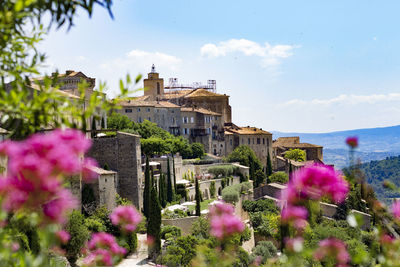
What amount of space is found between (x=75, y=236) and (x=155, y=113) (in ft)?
138

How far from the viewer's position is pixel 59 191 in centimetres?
379

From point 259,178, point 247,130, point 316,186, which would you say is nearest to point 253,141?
point 247,130

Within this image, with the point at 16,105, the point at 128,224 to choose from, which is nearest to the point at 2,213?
the point at 16,105

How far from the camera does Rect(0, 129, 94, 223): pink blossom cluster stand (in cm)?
358

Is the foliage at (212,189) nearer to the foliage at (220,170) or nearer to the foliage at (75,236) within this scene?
the foliage at (220,170)

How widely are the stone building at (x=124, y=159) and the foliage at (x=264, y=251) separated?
854 cm

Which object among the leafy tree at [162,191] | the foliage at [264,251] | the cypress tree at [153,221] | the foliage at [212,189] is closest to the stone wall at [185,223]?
the foliage at [264,251]

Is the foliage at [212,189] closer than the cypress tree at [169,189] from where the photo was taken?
No

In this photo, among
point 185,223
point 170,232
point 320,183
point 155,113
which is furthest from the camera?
point 155,113

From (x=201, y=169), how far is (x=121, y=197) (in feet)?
67.5

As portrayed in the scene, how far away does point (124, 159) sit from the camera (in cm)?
3512

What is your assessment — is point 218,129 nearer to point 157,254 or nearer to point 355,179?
point 157,254

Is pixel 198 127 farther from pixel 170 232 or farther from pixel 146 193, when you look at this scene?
pixel 170 232

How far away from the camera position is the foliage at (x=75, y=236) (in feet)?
81.5
